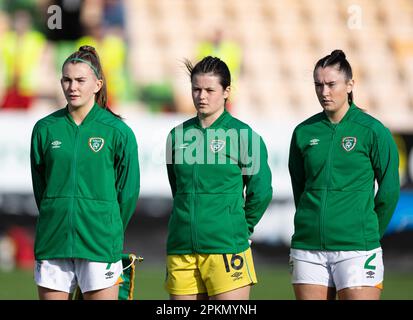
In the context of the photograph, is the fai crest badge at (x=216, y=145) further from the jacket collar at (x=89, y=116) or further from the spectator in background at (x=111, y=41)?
the spectator in background at (x=111, y=41)

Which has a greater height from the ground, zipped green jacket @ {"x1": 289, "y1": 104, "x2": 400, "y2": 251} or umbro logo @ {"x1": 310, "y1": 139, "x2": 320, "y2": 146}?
umbro logo @ {"x1": 310, "y1": 139, "x2": 320, "y2": 146}

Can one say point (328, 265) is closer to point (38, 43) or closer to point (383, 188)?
point (383, 188)

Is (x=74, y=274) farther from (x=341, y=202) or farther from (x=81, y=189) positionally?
(x=341, y=202)

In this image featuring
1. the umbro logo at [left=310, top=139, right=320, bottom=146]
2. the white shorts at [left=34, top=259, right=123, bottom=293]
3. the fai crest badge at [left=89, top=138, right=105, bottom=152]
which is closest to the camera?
the white shorts at [left=34, top=259, right=123, bottom=293]

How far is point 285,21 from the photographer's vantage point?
706 inches

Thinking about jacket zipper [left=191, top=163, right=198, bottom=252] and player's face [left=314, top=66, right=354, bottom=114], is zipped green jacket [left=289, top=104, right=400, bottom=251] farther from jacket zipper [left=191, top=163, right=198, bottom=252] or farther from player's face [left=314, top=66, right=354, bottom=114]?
jacket zipper [left=191, top=163, right=198, bottom=252]

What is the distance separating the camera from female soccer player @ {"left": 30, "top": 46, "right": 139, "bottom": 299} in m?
5.68

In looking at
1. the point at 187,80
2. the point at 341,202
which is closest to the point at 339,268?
the point at 341,202

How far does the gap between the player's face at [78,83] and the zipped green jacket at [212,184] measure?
2.28ft

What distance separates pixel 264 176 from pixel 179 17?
1179 centimetres

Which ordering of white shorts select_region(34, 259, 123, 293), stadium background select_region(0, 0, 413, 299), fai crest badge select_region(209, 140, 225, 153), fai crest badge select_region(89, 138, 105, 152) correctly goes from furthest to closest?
1. stadium background select_region(0, 0, 413, 299)
2. fai crest badge select_region(209, 140, 225, 153)
3. fai crest badge select_region(89, 138, 105, 152)
4. white shorts select_region(34, 259, 123, 293)

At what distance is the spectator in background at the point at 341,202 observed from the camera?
6.17 meters

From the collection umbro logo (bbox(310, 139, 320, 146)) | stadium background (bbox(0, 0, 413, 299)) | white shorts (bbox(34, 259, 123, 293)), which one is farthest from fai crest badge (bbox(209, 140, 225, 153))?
stadium background (bbox(0, 0, 413, 299))

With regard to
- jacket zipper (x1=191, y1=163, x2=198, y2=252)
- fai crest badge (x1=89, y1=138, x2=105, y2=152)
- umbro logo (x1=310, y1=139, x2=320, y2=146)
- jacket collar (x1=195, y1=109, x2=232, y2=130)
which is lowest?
jacket zipper (x1=191, y1=163, x2=198, y2=252)
